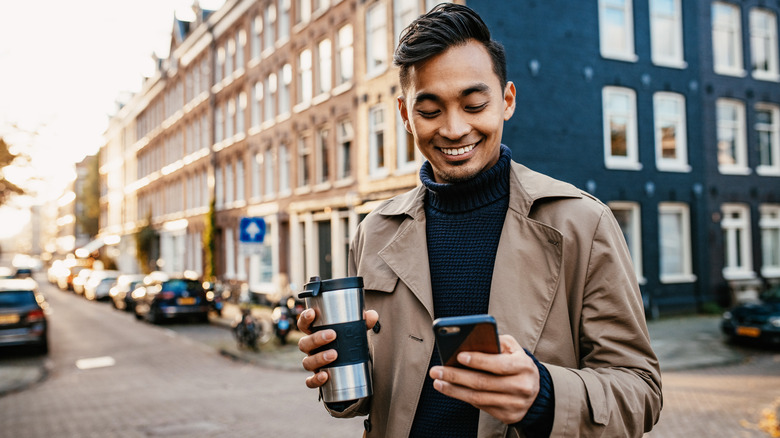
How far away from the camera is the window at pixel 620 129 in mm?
17156

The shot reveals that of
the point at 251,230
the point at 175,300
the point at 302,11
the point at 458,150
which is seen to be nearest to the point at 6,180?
the point at 175,300

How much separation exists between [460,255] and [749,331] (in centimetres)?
1240

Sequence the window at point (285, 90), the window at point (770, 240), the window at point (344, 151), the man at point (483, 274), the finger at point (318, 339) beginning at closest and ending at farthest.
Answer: the man at point (483, 274) → the finger at point (318, 339) → the window at point (770, 240) → the window at point (344, 151) → the window at point (285, 90)

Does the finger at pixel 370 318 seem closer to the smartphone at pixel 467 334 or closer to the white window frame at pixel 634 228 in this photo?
the smartphone at pixel 467 334

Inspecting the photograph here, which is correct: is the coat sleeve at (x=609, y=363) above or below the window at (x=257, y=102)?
below

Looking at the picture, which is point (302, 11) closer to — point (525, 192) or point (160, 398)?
point (160, 398)

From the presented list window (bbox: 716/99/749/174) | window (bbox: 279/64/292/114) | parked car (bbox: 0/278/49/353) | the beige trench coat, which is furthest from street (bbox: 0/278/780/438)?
window (bbox: 279/64/292/114)

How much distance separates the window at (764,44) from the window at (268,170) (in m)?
17.3

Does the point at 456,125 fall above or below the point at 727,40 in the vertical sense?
below

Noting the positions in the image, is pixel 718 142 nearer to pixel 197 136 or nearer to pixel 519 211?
pixel 519 211

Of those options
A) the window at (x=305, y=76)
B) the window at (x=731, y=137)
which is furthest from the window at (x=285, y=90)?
the window at (x=731, y=137)

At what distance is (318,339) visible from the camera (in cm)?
163

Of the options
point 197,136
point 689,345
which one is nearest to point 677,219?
point 689,345

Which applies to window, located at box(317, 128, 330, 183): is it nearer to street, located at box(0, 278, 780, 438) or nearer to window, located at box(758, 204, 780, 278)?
street, located at box(0, 278, 780, 438)
